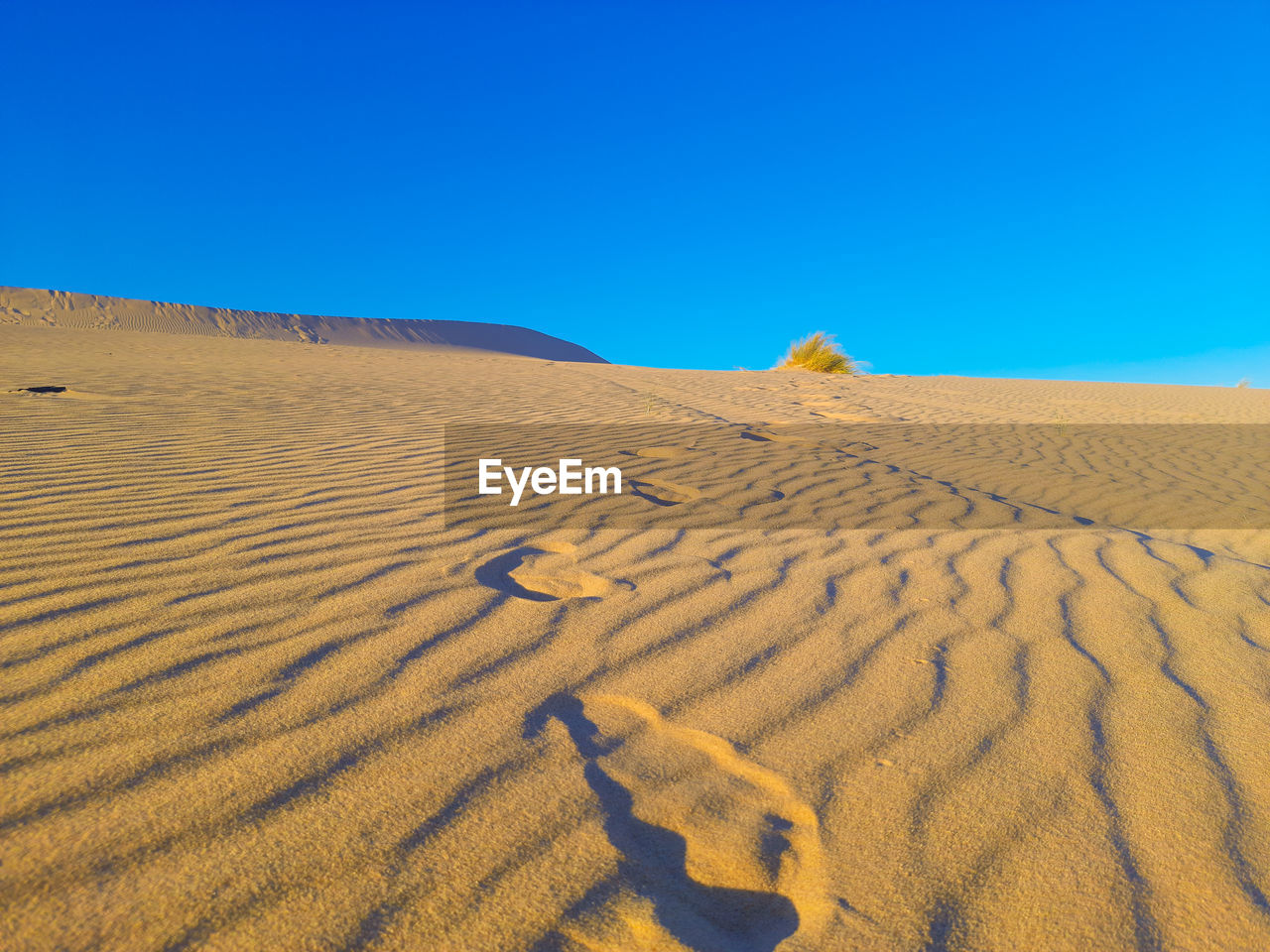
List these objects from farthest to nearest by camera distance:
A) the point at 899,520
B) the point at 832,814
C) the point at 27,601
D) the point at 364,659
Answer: the point at 899,520 < the point at 27,601 < the point at 364,659 < the point at 832,814

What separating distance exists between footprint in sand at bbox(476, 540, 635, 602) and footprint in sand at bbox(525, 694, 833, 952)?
0.79 m

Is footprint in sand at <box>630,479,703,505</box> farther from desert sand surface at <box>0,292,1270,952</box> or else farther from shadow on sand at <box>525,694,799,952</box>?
shadow on sand at <box>525,694,799,952</box>

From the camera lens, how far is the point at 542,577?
2.84 m

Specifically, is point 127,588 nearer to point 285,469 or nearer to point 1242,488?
point 285,469

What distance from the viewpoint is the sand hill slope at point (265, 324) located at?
1654 inches

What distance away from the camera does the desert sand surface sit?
125 centimetres

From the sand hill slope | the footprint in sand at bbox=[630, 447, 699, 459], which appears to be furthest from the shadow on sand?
the sand hill slope

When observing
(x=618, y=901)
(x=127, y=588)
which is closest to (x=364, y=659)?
(x=127, y=588)

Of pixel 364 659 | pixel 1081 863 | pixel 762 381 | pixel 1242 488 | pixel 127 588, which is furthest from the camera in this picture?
pixel 762 381

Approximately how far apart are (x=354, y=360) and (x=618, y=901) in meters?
13.3

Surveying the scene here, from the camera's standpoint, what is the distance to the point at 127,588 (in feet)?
7.77

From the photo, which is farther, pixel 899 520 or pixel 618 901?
pixel 899 520

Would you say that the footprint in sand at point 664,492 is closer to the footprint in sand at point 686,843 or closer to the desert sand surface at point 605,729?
the desert sand surface at point 605,729

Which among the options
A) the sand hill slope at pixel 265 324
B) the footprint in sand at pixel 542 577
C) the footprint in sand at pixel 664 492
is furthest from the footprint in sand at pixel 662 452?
the sand hill slope at pixel 265 324
